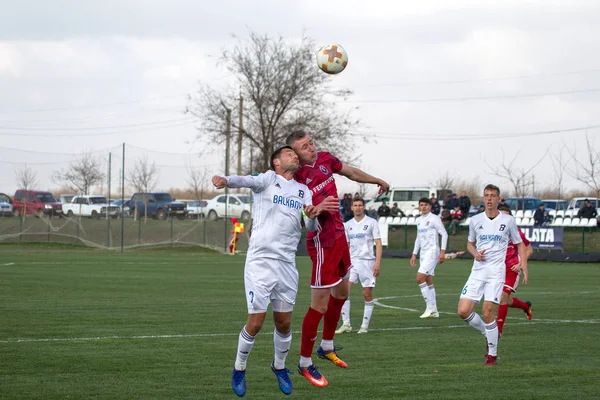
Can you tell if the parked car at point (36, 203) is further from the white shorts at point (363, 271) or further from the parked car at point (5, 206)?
the white shorts at point (363, 271)

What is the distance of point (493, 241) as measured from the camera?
11672 millimetres

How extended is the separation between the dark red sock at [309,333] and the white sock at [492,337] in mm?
2869

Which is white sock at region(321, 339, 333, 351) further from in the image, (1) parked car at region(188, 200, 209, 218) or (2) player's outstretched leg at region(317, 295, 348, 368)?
(1) parked car at region(188, 200, 209, 218)

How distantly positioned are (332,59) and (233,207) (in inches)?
1619

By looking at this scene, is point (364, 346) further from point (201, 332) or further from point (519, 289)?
Answer: point (519, 289)

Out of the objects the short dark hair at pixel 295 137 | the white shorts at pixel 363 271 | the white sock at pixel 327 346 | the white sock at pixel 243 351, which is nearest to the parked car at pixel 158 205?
the white shorts at pixel 363 271

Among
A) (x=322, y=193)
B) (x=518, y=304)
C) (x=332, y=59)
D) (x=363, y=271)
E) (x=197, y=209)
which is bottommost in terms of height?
(x=518, y=304)

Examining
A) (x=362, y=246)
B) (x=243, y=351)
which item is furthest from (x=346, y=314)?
(x=243, y=351)

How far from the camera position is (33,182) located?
48156 millimetres

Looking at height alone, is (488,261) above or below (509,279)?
above

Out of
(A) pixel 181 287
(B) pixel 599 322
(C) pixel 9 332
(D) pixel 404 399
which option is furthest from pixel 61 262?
(D) pixel 404 399

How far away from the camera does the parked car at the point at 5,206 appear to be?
44.0 m

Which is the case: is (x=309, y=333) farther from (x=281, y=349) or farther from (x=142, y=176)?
(x=142, y=176)

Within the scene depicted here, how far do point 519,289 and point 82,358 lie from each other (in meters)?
15.4
